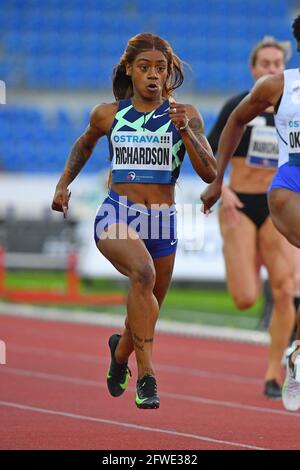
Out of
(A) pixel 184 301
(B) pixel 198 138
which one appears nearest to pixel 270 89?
(B) pixel 198 138

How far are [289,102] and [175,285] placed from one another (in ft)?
48.9

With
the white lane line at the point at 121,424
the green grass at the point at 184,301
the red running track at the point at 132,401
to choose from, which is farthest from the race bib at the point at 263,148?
the green grass at the point at 184,301

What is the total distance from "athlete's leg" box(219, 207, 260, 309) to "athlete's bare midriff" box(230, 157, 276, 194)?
0.92 ft

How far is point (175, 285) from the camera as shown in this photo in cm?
2112

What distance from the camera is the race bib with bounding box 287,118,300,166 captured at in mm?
6254

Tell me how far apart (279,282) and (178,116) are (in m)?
2.76

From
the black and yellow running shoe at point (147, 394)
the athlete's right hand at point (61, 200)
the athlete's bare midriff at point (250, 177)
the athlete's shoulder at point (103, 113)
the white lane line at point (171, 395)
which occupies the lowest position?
the white lane line at point (171, 395)

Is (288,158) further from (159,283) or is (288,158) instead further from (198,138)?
(159,283)

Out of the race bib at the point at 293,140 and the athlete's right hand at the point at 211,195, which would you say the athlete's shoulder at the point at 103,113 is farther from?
the race bib at the point at 293,140

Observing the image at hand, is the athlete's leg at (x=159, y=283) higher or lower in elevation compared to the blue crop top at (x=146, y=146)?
lower

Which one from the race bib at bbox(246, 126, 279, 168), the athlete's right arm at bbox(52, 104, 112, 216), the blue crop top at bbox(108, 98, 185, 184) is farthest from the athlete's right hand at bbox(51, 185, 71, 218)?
the race bib at bbox(246, 126, 279, 168)

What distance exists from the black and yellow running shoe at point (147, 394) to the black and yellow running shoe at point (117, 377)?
0.75 m

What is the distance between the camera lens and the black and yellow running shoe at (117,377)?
22.7 ft

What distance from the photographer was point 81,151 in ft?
22.6
